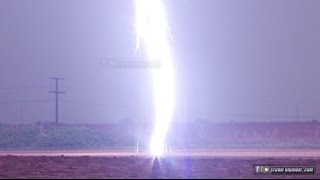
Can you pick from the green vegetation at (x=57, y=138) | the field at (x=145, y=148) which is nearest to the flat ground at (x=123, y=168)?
the field at (x=145, y=148)

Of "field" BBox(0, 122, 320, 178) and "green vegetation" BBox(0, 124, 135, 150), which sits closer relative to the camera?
"field" BBox(0, 122, 320, 178)

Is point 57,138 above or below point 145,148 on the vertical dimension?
above

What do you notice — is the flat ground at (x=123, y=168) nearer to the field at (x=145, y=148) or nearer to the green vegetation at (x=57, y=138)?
the field at (x=145, y=148)

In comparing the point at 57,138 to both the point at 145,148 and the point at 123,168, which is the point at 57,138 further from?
the point at 123,168

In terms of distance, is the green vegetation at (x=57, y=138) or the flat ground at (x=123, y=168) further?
the green vegetation at (x=57, y=138)

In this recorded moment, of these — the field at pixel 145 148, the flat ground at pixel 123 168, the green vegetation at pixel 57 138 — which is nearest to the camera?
the flat ground at pixel 123 168

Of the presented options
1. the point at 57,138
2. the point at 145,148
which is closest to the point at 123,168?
the point at 145,148

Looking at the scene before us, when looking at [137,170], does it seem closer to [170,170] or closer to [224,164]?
[170,170]

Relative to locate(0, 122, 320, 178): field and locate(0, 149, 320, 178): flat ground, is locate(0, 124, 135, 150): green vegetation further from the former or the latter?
locate(0, 149, 320, 178): flat ground

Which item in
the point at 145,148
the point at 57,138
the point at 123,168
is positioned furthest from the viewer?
the point at 57,138

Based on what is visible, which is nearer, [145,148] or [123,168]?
[123,168]

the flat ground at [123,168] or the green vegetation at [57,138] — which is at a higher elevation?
the green vegetation at [57,138]

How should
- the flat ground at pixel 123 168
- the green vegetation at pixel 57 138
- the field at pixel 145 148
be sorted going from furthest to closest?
the green vegetation at pixel 57 138 < the field at pixel 145 148 < the flat ground at pixel 123 168

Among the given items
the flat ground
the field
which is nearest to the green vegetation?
the field
